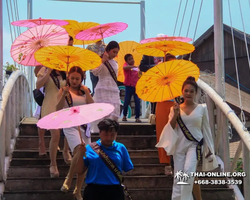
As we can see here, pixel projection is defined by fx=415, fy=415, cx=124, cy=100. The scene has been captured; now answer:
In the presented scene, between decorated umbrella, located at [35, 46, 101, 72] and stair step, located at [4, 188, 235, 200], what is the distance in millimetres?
1607

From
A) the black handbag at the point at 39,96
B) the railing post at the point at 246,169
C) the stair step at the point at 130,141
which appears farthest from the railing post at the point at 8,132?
the railing post at the point at 246,169

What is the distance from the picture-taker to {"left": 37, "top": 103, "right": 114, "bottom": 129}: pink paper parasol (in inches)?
A: 136

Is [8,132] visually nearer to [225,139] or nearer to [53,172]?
[53,172]

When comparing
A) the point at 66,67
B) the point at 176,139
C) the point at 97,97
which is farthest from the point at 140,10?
the point at 176,139

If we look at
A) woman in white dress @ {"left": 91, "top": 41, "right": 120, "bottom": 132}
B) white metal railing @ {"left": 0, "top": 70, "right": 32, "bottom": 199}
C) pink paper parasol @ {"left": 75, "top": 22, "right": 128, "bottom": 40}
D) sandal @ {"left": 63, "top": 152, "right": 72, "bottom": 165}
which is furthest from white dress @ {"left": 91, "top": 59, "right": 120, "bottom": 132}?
white metal railing @ {"left": 0, "top": 70, "right": 32, "bottom": 199}

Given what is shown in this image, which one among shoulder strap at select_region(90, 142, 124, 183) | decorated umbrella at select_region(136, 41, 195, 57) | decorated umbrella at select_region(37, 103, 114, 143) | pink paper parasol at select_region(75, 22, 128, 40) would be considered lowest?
shoulder strap at select_region(90, 142, 124, 183)

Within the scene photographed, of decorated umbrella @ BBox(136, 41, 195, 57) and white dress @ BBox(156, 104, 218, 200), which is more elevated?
decorated umbrella @ BBox(136, 41, 195, 57)

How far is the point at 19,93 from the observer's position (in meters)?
7.96

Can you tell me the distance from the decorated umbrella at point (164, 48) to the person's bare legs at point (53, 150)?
5.47ft

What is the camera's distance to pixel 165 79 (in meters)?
5.12

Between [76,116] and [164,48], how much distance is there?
2.78m

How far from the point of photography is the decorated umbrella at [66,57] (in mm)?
4930

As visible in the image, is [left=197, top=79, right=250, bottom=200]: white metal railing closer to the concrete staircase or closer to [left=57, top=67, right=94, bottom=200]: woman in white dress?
the concrete staircase

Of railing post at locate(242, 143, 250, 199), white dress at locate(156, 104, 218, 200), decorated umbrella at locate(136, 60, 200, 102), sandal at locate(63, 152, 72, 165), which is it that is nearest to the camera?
white dress at locate(156, 104, 218, 200)
